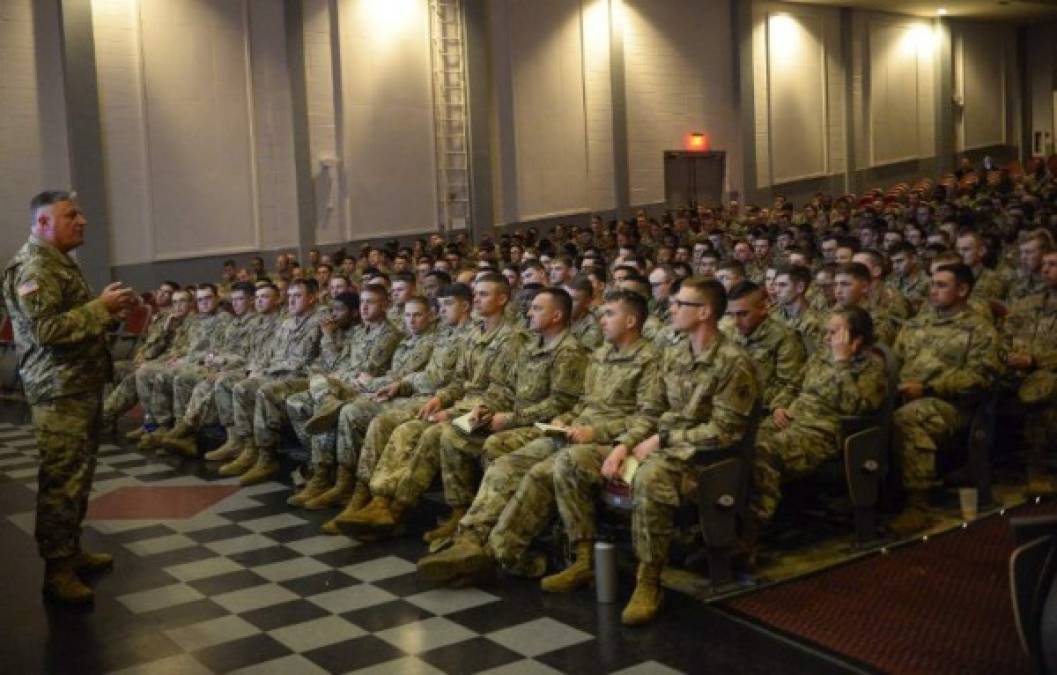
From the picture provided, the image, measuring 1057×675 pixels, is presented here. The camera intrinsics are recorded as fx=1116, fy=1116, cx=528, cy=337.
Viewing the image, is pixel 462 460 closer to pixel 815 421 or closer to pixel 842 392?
pixel 815 421

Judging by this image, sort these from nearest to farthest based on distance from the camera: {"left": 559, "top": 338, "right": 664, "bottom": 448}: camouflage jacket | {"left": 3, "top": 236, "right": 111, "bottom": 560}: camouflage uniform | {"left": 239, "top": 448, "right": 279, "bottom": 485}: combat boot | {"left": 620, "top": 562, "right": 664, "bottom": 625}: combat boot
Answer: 1. {"left": 620, "top": 562, "right": 664, "bottom": 625}: combat boot
2. {"left": 3, "top": 236, "right": 111, "bottom": 560}: camouflage uniform
3. {"left": 559, "top": 338, "right": 664, "bottom": 448}: camouflage jacket
4. {"left": 239, "top": 448, "right": 279, "bottom": 485}: combat boot

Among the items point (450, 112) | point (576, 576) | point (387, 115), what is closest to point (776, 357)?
point (576, 576)

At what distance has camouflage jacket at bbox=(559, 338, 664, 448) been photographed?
4836 mm

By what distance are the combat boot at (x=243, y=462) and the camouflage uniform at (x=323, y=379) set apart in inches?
9.6

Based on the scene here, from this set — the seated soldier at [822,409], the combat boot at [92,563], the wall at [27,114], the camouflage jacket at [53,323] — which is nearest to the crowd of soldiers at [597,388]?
the seated soldier at [822,409]

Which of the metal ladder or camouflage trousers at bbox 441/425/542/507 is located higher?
the metal ladder

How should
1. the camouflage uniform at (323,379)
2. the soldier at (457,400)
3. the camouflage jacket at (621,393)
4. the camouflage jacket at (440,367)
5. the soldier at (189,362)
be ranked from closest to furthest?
the camouflage jacket at (621,393)
the soldier at (457,400)
the camouflage jacket at (440,367)
the camouflage uniform at (323,379)
the soldier at (189,362)

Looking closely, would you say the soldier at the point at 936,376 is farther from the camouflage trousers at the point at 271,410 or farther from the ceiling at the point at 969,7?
the ceiling at the point at 969,7

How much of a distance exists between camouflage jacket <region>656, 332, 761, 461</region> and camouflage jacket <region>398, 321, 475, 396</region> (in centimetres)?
179

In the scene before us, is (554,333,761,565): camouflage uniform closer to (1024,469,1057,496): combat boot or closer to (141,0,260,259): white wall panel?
(1024,469,1057,496): combat boot

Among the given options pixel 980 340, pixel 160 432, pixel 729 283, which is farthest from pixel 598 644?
pixel 160 432

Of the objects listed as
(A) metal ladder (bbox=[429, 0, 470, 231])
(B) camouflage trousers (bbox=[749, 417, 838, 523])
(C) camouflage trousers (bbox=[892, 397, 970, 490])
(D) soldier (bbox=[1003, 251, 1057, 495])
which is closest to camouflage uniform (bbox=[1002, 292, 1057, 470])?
(D) soldier (bbox=[1003, 251, 1057, 495])

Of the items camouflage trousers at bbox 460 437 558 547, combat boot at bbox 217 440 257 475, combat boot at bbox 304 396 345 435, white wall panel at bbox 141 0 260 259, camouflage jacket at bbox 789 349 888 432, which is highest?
white wall panel at bbox 141 0 260 259

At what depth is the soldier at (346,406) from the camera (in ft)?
20.6
